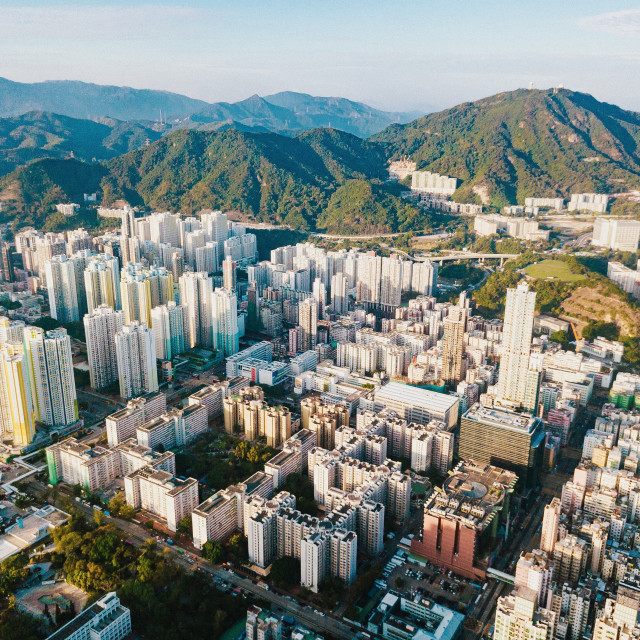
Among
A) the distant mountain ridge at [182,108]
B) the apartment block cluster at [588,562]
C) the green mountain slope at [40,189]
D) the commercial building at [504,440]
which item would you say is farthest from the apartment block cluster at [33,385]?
the distant mountain ridge at [182,108]

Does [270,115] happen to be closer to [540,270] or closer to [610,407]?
[540,270]

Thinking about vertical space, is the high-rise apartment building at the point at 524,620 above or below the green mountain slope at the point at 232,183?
below

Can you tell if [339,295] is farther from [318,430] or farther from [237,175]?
[237,175]

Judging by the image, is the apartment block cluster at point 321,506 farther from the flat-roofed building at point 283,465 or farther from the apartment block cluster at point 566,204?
the apartment block cluster at point 566,204

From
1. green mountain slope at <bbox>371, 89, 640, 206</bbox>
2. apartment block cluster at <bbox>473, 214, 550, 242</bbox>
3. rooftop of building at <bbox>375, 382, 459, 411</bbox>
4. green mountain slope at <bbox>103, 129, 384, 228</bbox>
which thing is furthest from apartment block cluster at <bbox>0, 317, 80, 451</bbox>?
green mountain slope at <bbox>371, 89, 640, 206</bbox>

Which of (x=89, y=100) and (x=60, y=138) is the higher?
(x=89, y=100)

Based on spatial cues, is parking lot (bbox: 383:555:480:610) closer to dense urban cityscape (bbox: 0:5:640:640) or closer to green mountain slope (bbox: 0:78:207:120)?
dense urban cityscape (bbox: 0:5:640:640)

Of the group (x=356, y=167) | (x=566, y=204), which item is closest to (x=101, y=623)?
(x=566, y=204)

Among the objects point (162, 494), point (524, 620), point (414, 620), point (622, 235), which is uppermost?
point (622, 235)
